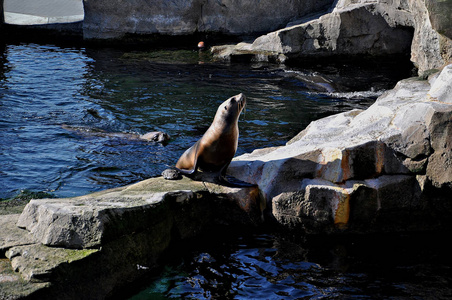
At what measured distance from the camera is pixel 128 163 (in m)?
6.91

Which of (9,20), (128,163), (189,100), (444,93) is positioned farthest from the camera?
(9,20)

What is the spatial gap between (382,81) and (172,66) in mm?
5050

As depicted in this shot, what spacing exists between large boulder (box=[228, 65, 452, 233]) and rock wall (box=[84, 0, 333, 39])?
10.7 metres

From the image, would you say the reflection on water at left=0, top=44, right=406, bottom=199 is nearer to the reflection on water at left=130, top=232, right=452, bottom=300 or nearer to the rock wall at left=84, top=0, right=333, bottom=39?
the rock wall at left=84, top=0, right=333, bottom=39

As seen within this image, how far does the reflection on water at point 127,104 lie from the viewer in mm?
6766

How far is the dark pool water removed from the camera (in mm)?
4242

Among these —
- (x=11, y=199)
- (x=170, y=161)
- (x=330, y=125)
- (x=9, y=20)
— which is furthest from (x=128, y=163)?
(x=9, y=20)

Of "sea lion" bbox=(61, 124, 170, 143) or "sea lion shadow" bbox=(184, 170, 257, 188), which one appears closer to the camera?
"sea lion shadow" bbox=(184, 170, 257, 188)

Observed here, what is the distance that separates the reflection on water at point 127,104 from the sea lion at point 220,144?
1.30 metres

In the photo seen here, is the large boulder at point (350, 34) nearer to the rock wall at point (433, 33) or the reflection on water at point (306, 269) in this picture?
the rock wall at point (433, 33)

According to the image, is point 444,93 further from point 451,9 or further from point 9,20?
point 9,20

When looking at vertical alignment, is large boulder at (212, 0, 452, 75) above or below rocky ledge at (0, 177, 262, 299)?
above

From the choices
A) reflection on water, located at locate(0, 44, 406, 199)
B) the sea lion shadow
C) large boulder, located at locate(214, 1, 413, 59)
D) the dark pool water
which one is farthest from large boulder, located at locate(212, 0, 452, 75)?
the sea lion shadow

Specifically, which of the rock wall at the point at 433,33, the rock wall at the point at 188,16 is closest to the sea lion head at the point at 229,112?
the rock wall at the point at 433,33
